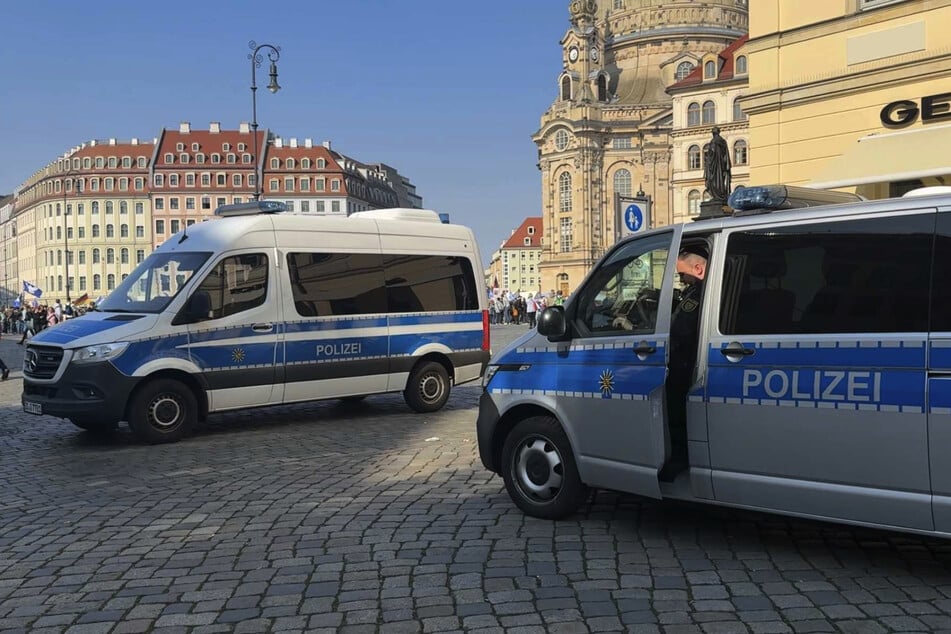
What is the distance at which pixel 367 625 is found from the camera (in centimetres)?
428

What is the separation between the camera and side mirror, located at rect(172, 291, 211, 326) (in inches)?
403

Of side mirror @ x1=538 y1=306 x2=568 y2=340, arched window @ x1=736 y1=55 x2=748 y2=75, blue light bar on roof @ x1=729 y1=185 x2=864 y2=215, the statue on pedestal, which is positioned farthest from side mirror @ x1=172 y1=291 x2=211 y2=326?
arched window @ x1=736 y1=55 x2=748 y2=75

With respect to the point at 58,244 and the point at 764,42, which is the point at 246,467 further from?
the point at 58,244

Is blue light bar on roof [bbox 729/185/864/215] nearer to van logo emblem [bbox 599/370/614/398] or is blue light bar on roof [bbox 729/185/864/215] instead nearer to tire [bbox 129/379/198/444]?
van logo emblem [bbox 599/370/614/398]

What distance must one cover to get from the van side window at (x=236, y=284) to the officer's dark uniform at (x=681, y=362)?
635cm

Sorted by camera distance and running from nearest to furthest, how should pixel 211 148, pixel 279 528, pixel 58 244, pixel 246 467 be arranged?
pixel 279 528 < pixel 246 467 < pixel 211 148 < pixel 58 244

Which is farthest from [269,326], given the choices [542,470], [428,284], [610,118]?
[610,118]

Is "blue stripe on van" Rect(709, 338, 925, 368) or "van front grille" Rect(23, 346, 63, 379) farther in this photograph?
"van front grille" Rect(23, 346, 63, 379)

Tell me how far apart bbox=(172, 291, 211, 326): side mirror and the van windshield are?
8.3 inches

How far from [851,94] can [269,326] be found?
11.7 metres

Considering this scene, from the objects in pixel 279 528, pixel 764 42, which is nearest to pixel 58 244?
pixel 764 42

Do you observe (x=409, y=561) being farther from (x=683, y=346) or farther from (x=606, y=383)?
(x=683, y=346)

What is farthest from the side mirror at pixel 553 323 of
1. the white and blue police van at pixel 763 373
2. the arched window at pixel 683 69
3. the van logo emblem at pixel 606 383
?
the arched window at pixel 683 69

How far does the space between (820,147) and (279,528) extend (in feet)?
47.2
